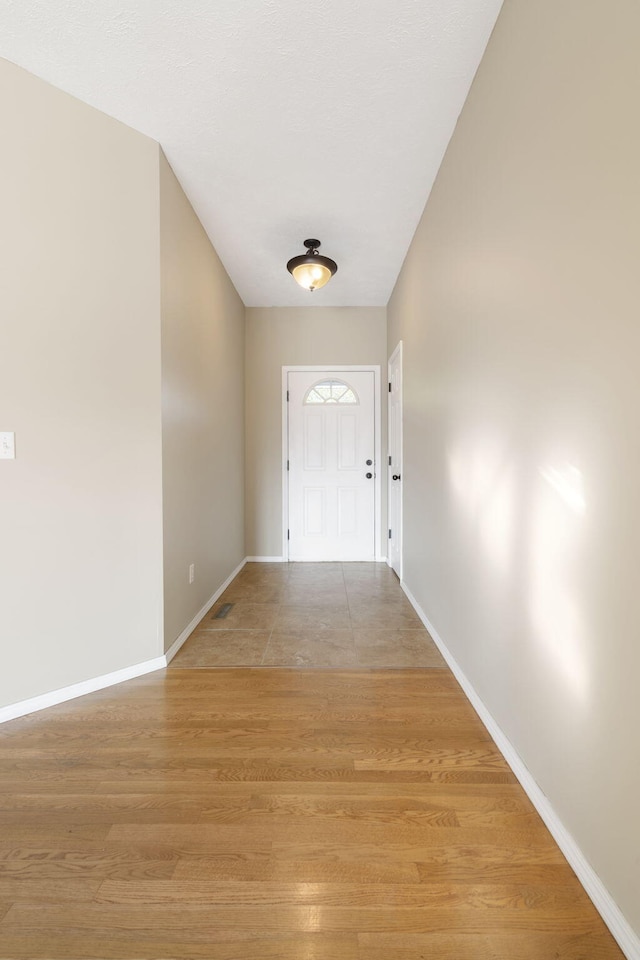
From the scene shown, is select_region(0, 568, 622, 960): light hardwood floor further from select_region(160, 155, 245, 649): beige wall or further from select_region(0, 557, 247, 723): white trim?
select_region(160, 155, 245, 649): beige wall

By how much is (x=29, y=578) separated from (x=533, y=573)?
1.96m

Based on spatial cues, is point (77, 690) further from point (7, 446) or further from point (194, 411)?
point (194, 411)

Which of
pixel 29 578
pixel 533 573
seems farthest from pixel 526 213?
pixel 29 578

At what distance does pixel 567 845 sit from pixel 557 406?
1162 millimetres

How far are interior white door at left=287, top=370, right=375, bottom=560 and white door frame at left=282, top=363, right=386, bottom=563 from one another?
3 cm

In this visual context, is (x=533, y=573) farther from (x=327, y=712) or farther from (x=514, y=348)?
(x=327, y=712)

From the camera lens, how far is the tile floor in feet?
7.06

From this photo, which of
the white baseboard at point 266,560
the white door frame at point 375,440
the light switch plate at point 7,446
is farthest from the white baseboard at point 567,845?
the white baseboard at point 266,560

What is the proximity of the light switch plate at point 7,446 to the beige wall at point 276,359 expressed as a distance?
2652mm

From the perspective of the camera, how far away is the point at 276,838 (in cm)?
112

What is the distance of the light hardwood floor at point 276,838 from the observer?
90cm

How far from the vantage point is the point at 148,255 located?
1981 mm

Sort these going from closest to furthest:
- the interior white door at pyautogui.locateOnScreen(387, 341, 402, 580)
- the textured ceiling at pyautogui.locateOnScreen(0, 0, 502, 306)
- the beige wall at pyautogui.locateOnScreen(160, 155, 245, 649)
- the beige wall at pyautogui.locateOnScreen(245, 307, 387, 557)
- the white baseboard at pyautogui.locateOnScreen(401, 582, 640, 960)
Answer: the white baseboard at pyautogui.locateOnScreen(401, 582, 640, 960)
the textured ceiling at pyautogui.locateOnScreen(0, 0, 502, 306)
the beige wall at pyautogui.locateOnScreen(160, 155, 245, 649)
the interior white door at pyautogui.locateOnScreen(387, 341, 402, 580)
the beige wall at pyautogui.locateOnScreen(245, 307, 387, 557)

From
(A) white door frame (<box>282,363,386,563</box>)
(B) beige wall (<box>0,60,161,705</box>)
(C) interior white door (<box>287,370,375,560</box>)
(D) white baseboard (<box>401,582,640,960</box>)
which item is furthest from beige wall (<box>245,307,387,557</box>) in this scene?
(D) white baseboard (<box>401,582,640,960</box>)
